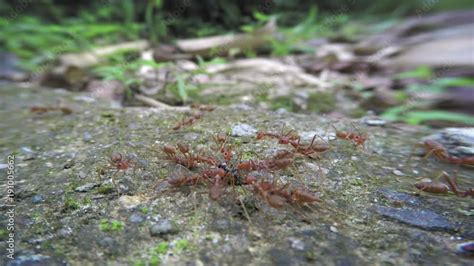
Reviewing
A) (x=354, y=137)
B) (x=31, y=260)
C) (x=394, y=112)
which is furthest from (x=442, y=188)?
(x=31, y=260)

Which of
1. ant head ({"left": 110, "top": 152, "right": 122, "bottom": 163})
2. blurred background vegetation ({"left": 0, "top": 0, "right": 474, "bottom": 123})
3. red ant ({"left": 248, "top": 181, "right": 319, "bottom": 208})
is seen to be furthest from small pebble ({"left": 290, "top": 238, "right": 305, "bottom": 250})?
blurred background vegetation ({"left": 0, "top": 0, "right": 474, "bottom": 123})

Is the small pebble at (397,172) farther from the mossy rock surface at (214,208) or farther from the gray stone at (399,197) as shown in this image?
the gray stone at (399,197)

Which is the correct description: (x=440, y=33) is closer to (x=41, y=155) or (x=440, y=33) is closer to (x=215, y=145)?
(x=215, y=145)

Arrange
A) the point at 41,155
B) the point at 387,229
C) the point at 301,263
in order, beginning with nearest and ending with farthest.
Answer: the point at 301,263 < the point at 387,229 < the point at 41,155

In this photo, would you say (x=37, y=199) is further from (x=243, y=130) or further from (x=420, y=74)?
(x=420, y=74)

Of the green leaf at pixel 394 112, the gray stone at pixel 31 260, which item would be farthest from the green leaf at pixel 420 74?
the gray stone at pixel 31 260

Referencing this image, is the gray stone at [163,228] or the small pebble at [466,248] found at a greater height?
the gray stone at [163,228]

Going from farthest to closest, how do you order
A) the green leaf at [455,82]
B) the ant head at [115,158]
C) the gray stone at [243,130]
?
the green leaf at [455,82] → the gray stone at [243,130] → the ant head at [115,158]

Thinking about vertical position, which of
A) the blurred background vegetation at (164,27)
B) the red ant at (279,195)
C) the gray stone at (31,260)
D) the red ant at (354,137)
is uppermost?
the blurred background vegetation at (164,27)

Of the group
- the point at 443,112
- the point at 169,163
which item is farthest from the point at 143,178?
the point at 443,112
